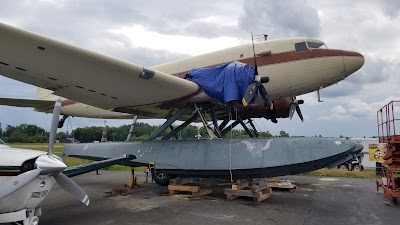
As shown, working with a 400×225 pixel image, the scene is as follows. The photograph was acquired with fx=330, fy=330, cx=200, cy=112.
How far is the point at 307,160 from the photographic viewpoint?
30.6ft

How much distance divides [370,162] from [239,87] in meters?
19.1

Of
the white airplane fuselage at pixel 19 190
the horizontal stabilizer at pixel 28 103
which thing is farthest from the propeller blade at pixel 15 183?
the horizontal stabilizer at pixel 28 103

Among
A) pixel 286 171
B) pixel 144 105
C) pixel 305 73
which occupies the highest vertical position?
pixel 305 73

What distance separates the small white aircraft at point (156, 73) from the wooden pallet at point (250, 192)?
9.00 feet

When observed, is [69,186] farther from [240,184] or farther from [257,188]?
[240,184]

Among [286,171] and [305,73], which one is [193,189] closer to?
[286,171]

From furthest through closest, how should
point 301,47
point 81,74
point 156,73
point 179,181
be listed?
point 179,181 → point 301,47 → point 156,73 → point 81,74

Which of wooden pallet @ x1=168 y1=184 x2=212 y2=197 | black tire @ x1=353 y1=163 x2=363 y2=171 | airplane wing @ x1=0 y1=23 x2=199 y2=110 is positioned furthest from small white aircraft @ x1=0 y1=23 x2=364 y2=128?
black tire @ x1=353 y1=163 x2=363 y2=171

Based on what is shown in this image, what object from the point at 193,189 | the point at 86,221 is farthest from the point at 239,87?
the point at 86,221

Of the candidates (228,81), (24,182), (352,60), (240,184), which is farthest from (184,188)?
(352,60)

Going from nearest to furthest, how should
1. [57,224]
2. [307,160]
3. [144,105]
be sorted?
[57,224] → [307,160] → [144,105]

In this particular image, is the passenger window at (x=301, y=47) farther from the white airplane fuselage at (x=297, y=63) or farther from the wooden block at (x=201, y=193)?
the wooden block at (x=201, y=193)

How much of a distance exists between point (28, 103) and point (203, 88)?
9596 mm

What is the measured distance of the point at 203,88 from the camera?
451 inches
